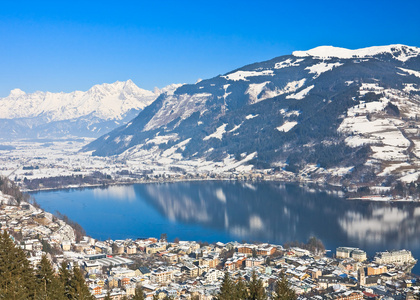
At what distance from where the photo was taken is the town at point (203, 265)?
31.9 metres

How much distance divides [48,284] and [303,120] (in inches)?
4149

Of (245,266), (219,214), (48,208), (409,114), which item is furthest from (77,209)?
(409,114)

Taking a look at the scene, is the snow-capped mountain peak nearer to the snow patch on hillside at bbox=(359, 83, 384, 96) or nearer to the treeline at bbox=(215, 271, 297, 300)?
the snow patch on hillside at bbox=(359, 83, 384, 96)

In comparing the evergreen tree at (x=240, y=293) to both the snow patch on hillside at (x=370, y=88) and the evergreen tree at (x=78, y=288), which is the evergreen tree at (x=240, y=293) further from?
the snow patch on hillside at (x=370, y=88)

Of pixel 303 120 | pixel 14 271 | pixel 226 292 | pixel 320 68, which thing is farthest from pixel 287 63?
pixel 14 271

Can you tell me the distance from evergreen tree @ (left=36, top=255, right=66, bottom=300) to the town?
11426mm

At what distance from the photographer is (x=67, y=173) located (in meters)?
112

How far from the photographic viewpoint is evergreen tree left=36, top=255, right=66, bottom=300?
15.4m

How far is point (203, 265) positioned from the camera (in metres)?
37.8

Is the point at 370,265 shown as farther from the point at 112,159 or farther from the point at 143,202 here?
the point at 112,159

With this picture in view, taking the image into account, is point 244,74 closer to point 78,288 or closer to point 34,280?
point 34,280

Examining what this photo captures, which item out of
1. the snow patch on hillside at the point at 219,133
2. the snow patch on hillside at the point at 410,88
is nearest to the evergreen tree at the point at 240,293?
the snow patch on hillside at the point at 410,88

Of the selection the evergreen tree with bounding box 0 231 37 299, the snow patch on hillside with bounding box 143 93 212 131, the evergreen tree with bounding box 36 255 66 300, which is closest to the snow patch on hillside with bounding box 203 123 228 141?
the snow patch on hillside with bounding box 143 93 212 131

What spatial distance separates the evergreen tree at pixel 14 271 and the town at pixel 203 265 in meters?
10.8
